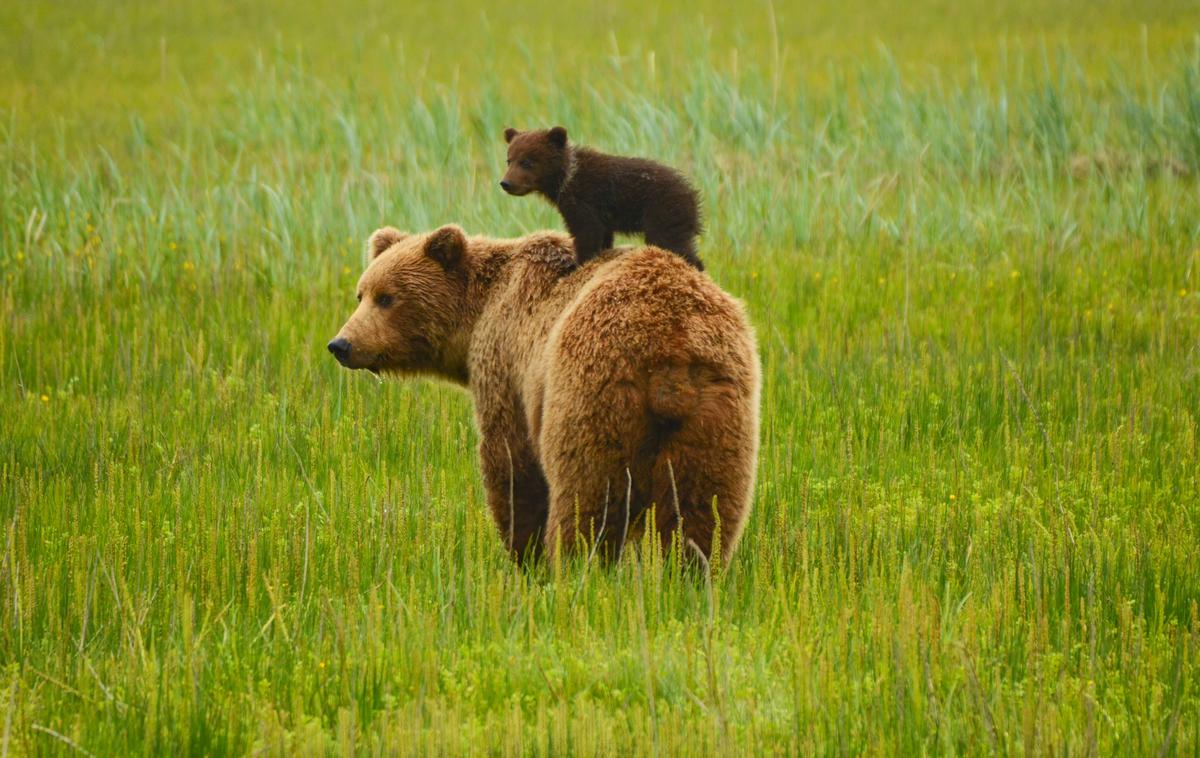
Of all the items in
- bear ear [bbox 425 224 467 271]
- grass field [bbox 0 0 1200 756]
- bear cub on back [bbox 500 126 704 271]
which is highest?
bear cub on back [bbox 500 126 704 271]

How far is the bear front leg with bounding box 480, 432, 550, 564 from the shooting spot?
5.10 metres

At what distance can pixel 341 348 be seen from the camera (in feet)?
18.1

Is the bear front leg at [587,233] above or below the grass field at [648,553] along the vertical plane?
above

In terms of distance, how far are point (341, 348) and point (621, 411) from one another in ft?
5.66

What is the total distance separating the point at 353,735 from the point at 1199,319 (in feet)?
22.4

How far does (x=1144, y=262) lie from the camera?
9469 millimetres

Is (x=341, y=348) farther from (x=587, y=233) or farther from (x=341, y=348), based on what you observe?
(x=587, y=233)

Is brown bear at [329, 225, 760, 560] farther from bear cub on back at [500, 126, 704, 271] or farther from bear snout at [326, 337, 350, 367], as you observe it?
bear snout at [326, 337, 350, 367]

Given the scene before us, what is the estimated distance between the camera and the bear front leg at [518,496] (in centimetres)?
510

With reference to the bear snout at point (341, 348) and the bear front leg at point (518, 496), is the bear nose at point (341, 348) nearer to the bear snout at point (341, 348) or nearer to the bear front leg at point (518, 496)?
the bear snout at point (341, 348)

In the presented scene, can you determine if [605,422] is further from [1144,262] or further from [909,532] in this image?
[1144,262]

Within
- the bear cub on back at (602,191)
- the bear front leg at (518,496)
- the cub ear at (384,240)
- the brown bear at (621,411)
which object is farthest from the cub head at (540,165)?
the bear front leg at (518,496)

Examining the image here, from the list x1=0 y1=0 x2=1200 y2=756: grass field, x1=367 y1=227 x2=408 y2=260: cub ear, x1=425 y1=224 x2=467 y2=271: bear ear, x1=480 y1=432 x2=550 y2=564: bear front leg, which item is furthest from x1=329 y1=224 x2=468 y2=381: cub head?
x1=480 y1=432 x2=550 y2=564: bear front leg

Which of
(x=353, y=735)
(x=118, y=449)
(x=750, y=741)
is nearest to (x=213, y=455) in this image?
(x=118, y=449)
